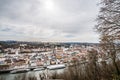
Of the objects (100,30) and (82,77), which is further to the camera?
(82,77)

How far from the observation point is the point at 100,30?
6676 millimetres

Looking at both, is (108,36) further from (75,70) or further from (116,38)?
(75,70)

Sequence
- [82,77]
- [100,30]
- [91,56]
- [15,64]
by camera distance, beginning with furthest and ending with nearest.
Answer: [15,64] → [82,77] → [91,56] → [100,30]

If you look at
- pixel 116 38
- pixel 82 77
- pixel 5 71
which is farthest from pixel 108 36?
pixel 5 71

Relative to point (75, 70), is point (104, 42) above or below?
above

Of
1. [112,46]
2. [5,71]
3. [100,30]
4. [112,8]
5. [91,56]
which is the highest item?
[112,8]

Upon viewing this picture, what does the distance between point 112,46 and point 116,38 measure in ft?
2.71

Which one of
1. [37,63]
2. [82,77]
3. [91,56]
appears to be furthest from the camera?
[37,63]

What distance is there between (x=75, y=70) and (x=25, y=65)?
42.9m

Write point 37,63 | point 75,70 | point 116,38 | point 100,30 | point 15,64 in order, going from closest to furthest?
point 116,38 < point 100,30 < point 75,70 < point 15,64 < point 37,63

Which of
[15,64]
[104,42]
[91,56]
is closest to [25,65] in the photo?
[15,64]

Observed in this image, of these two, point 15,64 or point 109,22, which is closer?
point 109,22

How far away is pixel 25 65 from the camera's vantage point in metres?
70.9

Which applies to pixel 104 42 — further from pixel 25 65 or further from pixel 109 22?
pixel 25 65
